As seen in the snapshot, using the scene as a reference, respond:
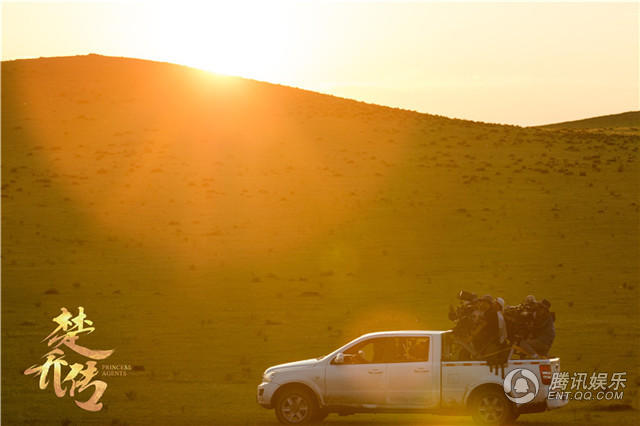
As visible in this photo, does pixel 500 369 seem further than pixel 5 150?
No

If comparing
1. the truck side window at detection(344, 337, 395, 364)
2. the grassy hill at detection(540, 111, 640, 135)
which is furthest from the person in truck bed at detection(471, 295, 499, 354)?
the grassy hill at detection(540, 111, 640, 135)

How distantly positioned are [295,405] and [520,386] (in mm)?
4038

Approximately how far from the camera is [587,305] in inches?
1535

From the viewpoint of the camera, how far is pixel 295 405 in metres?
18.2

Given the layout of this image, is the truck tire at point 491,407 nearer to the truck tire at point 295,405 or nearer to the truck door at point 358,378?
the truck door at point 358,378

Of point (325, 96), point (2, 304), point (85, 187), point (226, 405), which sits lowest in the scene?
point (226, 405)

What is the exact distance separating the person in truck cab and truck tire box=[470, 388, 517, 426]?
1213 millimetres

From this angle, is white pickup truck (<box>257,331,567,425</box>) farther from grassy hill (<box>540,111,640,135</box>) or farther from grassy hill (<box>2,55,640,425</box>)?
grassy hill (<box>540,111,640,135</box>)

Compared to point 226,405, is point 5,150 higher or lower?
higher

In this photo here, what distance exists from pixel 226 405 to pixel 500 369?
767cm

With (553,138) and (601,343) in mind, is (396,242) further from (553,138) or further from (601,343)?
(553,138)

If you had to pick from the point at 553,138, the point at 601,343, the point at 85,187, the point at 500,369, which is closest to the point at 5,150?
the point at 85,187

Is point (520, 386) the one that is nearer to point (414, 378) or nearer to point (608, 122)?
point (414, 378)

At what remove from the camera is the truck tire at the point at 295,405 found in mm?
18141
